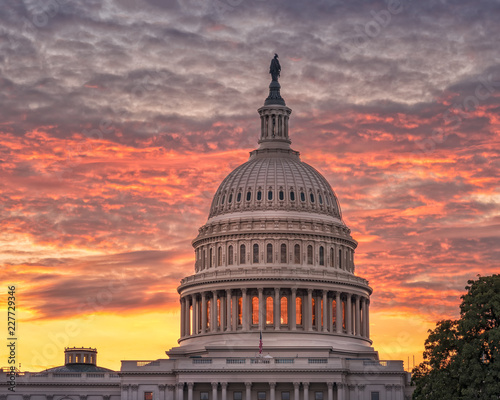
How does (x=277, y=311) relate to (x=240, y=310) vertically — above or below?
below

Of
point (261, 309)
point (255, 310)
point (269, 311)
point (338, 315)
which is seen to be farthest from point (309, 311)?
point (255, 310)

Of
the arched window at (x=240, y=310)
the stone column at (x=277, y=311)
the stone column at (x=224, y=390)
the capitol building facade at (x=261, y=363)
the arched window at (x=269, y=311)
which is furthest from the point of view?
the arched window at (x=240, y=310)

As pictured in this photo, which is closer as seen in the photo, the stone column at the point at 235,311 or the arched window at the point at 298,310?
the stone column at the point at 235,311

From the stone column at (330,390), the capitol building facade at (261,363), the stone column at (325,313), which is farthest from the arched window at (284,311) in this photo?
the stone column at (330,390)

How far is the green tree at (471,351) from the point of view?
126 m

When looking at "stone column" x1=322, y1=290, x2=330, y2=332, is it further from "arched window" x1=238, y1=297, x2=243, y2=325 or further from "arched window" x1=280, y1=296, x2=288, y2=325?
"arched window" x1=238, y1=297, x2=243, y2=325

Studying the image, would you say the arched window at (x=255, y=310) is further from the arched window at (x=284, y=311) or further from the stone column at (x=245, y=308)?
the arched window at (x=284, y=311)

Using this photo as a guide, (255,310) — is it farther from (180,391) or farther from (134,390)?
(134,390)

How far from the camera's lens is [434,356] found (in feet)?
437

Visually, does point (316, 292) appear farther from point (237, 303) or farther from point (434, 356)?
point (434, 356)

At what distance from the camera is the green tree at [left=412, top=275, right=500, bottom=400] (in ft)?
415

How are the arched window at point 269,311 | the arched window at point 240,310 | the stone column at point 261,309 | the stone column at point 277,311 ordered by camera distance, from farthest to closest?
the arched window at point 240,310 → the arched window at point 269,311 → the stone column at point 277,311 → the stone column at point 261,309

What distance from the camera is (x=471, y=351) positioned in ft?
419

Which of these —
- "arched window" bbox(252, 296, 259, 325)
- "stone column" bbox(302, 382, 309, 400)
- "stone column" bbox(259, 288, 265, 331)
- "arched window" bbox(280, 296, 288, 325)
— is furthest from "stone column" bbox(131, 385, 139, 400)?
"arched window" bbox(280, 296, 288, 325)
